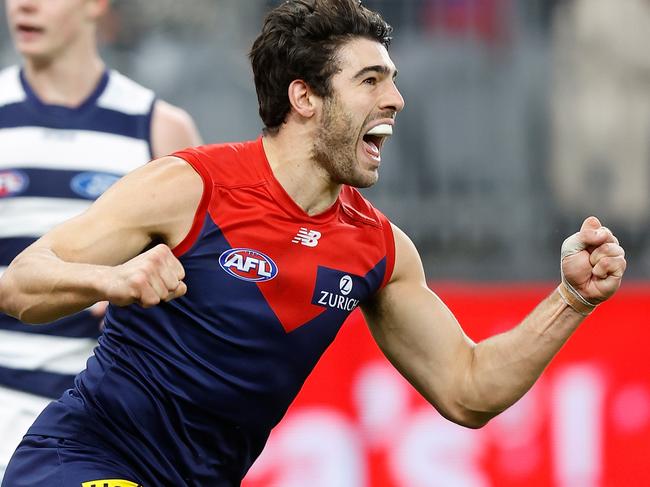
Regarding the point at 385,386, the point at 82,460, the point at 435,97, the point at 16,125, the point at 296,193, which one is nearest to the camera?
the point at 82,460

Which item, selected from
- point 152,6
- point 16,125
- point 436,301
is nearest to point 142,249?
point 436,301

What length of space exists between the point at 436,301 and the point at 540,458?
3.30 meters

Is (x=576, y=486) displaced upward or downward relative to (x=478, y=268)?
downward

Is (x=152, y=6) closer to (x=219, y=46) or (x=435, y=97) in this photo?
(x=219, y=46)

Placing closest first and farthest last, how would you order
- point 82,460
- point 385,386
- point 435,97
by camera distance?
1. point 82,460
2. point 385,386
3. point 435,97

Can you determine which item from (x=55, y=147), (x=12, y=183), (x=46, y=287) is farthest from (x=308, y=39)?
(x=12, y=183)

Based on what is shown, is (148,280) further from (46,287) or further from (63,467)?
(63,467)

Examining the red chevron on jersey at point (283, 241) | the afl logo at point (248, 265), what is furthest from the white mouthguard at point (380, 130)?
the afl logo at point (248, 265)

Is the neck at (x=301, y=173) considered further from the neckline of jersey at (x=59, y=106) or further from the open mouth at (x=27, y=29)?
the open mouth at (x=27, y=29)

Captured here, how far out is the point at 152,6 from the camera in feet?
26.8

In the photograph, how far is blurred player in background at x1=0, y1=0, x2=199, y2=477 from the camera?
5574mm

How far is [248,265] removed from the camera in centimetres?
441

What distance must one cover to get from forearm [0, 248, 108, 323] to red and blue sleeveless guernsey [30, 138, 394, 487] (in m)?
0.38

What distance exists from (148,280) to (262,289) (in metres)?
0.81
